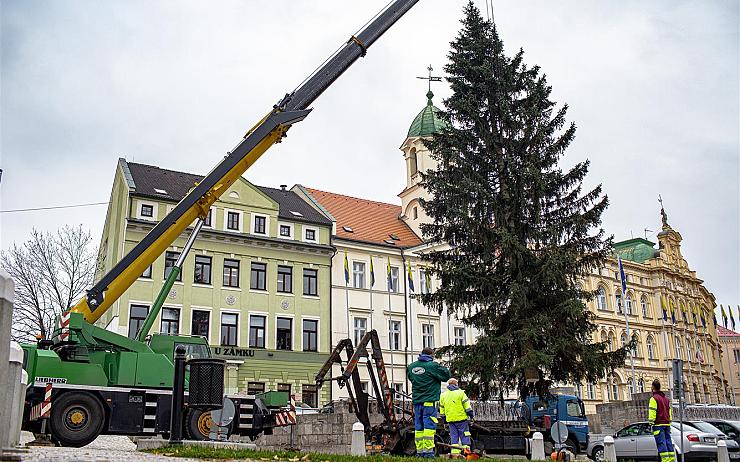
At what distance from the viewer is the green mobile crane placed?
1642 centimetres

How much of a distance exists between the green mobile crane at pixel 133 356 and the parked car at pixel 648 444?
36.2 feet

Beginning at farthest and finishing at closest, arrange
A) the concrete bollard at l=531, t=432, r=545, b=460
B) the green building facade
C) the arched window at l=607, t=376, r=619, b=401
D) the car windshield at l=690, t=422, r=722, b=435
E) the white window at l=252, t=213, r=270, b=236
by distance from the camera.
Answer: the arched window at l=607, t=376, r=619, b=401
the white window at l=252, t=213, r=270, b=236
the green building facade
the car windshield at l=690, t=422, r=722, b=435
the concrete bollard at l=531, t=432, r=545, b=460

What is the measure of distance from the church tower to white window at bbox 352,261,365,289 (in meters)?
7.86

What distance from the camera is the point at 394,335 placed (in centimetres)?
4366

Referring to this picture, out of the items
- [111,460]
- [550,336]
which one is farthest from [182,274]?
[111,460]

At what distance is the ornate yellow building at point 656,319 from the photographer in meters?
57.7

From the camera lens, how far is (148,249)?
1817 cm

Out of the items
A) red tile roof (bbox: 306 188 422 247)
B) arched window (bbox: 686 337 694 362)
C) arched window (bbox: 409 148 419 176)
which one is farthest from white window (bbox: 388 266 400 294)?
arched window (bbox: 686 337 694 362)

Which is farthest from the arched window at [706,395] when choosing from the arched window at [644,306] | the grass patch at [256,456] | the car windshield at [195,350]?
the grass patch at [256,456]

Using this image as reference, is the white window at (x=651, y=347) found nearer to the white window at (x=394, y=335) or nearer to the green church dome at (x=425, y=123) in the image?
the green church dome at (x=425, y=123)

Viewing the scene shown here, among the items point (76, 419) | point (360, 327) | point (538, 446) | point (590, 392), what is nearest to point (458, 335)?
point (360, 327)

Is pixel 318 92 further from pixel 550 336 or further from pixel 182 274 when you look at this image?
pixel 182 274

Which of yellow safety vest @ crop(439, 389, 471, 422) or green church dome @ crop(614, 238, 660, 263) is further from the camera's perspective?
green church dome @ crop(614, 238, 660, 263)

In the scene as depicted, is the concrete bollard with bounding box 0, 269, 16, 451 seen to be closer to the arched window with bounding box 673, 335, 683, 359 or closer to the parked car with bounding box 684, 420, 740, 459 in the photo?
the parked car with bounding box 684, 420, 740, 459
